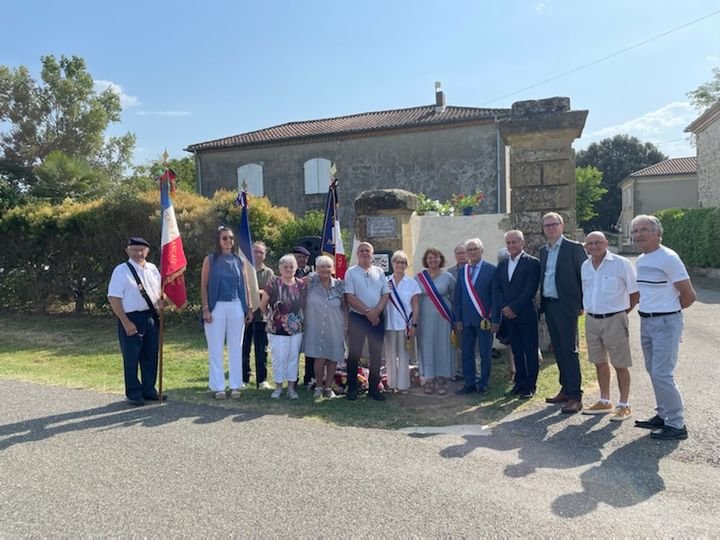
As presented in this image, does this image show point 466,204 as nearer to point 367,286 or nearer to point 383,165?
point 367,286

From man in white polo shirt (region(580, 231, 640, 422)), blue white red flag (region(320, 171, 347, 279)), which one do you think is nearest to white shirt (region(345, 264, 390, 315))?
blue white red flag (region(320, 171, 347, 279))

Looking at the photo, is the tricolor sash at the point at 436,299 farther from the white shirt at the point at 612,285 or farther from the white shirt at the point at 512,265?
the white shirt at the point at 612,285

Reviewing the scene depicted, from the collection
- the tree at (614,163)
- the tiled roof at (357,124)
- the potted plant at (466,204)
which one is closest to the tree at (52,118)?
the tiled roof at (357,124)

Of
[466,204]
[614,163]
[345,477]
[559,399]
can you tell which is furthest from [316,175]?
[614,163]

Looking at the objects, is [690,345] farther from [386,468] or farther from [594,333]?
[386,468]

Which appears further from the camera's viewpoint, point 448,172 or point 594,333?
point 448,172

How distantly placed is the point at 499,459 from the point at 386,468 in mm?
922

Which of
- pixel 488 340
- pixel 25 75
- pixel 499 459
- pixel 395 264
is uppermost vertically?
pixel 25 75

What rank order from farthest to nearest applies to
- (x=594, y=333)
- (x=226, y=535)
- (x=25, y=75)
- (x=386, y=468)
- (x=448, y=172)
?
(x=25, y=75) → (x=448, y=172) → (x=594, y=333) → (x=386, y=468) → (x=226, y=535)

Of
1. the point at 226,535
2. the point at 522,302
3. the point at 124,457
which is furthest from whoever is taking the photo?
the point at 522,302

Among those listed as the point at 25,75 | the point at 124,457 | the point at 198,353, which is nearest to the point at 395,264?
the point at 124,457

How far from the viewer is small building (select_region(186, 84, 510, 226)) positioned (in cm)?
2323

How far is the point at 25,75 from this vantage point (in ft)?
106

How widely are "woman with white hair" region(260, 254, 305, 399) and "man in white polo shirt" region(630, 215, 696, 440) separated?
351 centimetres
